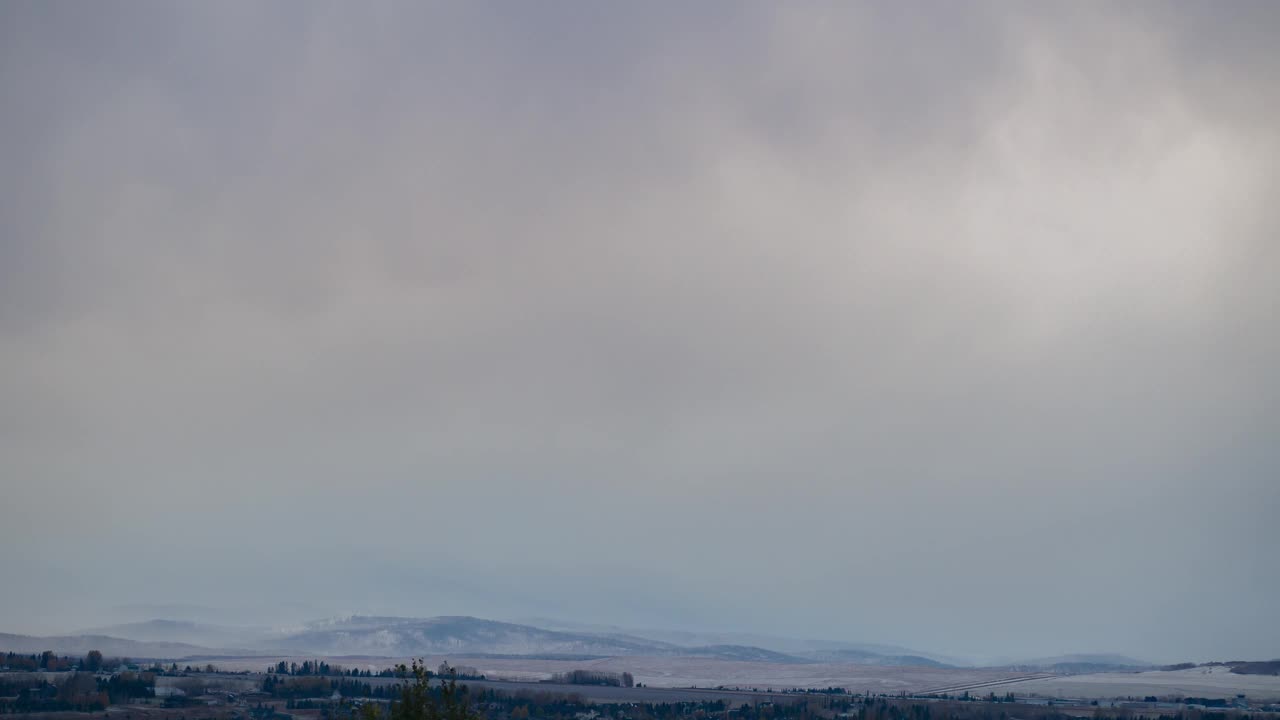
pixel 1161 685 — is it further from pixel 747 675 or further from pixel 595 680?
pixel 595 680

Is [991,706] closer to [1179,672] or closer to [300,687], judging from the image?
[300,687]

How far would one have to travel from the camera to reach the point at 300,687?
93.9 meters

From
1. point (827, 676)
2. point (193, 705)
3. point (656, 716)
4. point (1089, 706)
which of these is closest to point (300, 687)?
point (193, 705)

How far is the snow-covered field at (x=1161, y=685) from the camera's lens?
113 m

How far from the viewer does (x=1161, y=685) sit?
125 m

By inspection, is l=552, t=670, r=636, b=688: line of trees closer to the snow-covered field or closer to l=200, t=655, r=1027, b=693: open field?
l=200, t=655, r=1027, b=693: open field

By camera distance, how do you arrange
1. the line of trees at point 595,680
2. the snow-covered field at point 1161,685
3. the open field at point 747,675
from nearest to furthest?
1. the snow-covered field at point 1161,685
2. the line of trees at point 595,680
3. the open field at point 747,675

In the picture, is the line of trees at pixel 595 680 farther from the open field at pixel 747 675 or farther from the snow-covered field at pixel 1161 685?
the snow-covered field at pixel 1161 685

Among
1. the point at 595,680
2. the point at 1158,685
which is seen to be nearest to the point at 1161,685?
the point at 1158,685

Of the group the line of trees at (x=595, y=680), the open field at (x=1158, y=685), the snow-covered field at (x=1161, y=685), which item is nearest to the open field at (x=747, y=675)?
the line of trees at (x=595, y=680)

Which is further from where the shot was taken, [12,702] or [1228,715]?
[1228,715]

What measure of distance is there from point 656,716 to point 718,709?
854 centimetres

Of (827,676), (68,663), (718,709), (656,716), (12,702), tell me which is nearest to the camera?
(12,702)

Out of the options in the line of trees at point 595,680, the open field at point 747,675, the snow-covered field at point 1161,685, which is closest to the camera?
the snow-covered field at point 1161,685
